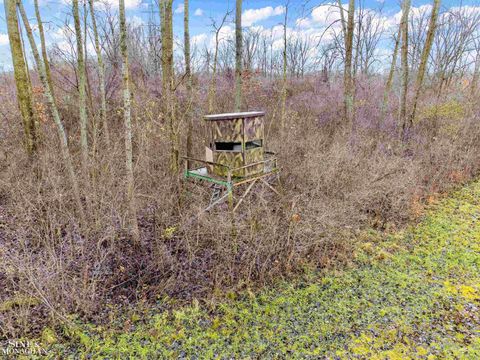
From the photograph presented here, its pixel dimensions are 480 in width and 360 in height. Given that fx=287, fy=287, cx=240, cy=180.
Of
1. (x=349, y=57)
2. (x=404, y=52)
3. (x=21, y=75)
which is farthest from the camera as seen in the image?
(x=404, y=52)

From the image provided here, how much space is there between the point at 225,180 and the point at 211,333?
6.67 feet

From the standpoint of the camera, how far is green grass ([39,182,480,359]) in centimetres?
286

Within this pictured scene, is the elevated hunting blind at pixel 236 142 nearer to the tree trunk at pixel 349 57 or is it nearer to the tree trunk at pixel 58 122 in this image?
the tree trunk at pixel 58 122

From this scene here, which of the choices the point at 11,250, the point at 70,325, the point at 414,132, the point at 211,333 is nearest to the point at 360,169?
the point at 414,132

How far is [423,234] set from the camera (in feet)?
16.9

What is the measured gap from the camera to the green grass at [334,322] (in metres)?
2.86

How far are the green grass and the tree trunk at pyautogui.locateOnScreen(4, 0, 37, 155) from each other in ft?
15.3

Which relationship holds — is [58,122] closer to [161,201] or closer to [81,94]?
[81,94]

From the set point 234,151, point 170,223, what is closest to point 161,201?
point 170,223

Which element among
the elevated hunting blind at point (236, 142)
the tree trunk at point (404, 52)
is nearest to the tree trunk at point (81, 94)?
the elevated hunting blind at point (236, 142)

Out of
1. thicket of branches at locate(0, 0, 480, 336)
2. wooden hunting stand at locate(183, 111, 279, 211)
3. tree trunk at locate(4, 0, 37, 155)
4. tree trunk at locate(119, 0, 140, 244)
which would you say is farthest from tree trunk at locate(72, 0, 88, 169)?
wooden hunting stand at locate(183, 111, 279, 211)

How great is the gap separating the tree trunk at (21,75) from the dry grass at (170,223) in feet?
1.73

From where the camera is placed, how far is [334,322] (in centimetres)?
324

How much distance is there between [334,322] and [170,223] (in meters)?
2.81
